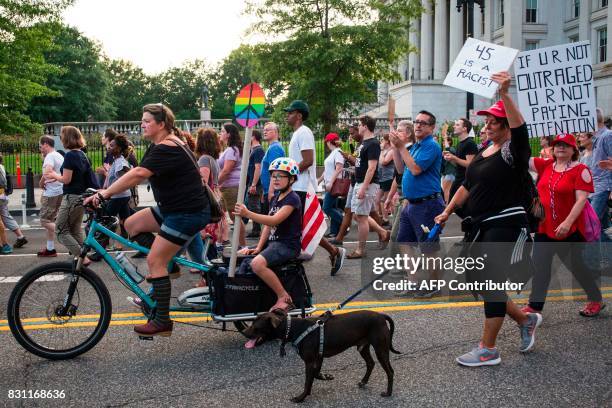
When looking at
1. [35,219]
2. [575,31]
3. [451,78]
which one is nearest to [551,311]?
[451,78]

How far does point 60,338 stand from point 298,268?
1.94 metres

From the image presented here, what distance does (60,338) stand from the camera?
523cm

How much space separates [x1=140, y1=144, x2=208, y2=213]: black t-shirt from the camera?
204 inches

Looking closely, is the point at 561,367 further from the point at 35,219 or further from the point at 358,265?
the point at 35,219

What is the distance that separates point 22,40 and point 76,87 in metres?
58.4

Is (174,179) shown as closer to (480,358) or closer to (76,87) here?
(480,358)

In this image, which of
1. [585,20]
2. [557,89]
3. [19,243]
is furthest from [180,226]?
[585,20]

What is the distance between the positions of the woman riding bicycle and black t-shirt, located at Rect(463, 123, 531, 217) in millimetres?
2115

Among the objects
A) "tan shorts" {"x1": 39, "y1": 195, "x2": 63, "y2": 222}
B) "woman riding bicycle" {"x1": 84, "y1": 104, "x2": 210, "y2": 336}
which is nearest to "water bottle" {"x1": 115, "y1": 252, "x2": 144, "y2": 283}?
"woman riding bicycle" {"x1": 84, "y1": 104, "x2": 210, "y2": 336}

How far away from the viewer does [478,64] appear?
652 centimetres

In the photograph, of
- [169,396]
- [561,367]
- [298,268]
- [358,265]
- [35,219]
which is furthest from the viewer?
[35,219]

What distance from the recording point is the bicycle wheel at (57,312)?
5039 millimetres

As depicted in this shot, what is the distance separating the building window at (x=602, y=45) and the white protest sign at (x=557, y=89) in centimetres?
4341

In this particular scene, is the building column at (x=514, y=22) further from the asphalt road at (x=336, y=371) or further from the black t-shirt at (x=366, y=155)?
the asphalt road at (x=336, y=371)
